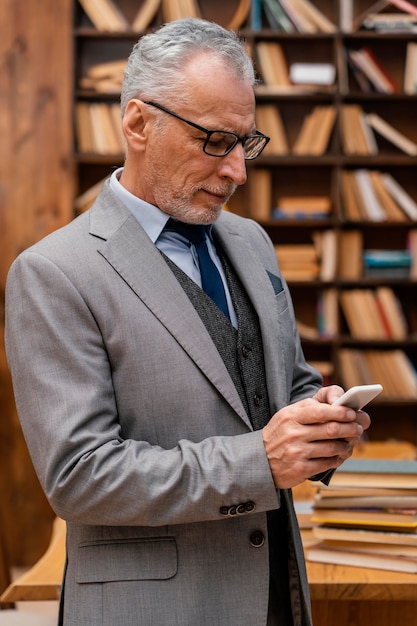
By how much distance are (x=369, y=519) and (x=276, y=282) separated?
1.82 ft

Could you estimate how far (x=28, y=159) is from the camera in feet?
16.0

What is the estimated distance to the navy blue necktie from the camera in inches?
63.3

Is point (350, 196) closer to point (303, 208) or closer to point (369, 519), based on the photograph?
point (303, 208)

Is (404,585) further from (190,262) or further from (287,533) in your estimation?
(190,262)

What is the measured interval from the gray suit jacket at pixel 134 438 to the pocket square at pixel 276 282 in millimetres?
312

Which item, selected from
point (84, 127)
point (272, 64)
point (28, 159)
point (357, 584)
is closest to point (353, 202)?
point (272, 64)

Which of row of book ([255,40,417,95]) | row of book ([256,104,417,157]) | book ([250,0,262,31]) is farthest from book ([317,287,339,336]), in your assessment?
book ([250,0,262,31])

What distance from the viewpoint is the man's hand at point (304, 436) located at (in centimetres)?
135

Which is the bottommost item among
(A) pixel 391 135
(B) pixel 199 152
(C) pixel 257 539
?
(A) pixel 391 135

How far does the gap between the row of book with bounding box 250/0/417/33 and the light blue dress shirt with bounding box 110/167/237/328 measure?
11.1 feet

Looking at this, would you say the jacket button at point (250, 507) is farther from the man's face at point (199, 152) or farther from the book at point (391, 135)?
the book at point (391, 135)

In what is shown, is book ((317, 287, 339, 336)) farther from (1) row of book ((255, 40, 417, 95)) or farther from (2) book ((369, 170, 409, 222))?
(1) row of book ((255, 40, 417, 95))

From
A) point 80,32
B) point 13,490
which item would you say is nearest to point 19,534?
point 13,490

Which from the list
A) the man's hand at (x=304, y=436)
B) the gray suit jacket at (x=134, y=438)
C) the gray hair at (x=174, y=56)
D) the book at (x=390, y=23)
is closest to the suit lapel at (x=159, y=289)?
the gray suit jacket at (x=134, y=438)
